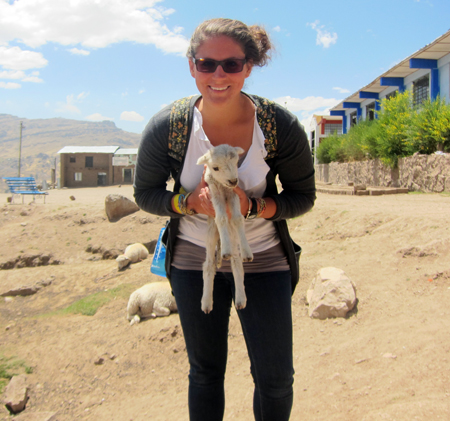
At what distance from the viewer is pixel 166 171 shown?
208cm

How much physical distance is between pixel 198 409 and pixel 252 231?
96 cm

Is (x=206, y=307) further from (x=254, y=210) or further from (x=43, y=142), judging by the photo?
(x=43, y=142)

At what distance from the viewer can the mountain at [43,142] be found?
107312 mm

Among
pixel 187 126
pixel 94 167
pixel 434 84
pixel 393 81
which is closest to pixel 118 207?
pixel 187 126

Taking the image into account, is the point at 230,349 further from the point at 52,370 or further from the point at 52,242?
the point at 52,242

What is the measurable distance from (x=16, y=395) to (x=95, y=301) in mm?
2791

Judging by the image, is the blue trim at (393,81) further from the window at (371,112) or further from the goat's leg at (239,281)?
the goat's leg at (239,281)

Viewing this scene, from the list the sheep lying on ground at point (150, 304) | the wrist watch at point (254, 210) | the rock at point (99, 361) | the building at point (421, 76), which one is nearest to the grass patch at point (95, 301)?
the sheep lying on ground at point (150, 304)

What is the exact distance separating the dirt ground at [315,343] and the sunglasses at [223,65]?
264 cm

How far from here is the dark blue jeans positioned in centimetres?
183

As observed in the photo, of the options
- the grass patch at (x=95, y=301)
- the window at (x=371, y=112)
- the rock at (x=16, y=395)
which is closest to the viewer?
the rock at (x=16, y=395)

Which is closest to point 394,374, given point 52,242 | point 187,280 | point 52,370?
point 187,280

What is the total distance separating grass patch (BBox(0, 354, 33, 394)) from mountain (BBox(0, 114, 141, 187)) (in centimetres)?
10099

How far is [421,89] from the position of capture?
698 inches
